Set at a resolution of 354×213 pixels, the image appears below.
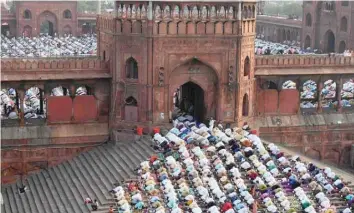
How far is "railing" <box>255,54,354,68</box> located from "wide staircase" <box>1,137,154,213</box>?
5.84m

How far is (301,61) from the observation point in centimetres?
2608

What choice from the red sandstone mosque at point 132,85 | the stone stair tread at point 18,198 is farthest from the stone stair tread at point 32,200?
the stone stair tread at point 18,198

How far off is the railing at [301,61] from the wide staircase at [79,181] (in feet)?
19.2

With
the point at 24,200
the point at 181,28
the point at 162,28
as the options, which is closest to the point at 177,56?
the point at 181,28

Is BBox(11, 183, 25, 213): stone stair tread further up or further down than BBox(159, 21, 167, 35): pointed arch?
further down

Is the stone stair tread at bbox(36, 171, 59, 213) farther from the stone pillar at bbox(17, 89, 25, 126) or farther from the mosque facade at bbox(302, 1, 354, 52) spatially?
the mosque facade at bbox(302, 1, 354, 52)

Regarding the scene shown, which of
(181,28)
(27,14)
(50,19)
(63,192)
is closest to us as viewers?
(63,192)

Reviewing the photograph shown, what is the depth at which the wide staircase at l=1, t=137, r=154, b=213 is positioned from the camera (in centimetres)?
1952

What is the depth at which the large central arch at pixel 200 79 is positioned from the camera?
2361cm

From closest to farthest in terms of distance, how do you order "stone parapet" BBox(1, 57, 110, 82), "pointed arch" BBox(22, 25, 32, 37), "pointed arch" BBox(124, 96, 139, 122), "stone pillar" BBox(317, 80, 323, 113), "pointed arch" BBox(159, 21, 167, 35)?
"pointed arch" BBox(159, 21, 167, 35) < "stone parapet" BBox(1, 57, 110, 82) < "pointed arch" BBox(124, 96, 139, 122) < "stone pillar" BBox(317, 80, 323, 113) < "pointed arch" BBox(22, 25, 32, 37)

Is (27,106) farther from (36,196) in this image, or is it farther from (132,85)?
(36,196)

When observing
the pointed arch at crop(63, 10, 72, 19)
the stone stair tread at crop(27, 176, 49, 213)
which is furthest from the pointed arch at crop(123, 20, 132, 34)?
the pointed arch at crop(63, 10, 72, 19)

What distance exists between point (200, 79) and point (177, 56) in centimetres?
131

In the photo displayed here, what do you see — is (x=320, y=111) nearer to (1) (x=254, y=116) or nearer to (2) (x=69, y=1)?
(1) (x=254, y=116)
